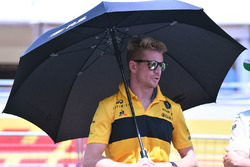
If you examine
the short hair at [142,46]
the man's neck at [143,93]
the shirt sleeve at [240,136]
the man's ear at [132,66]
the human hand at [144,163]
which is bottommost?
the human hand at [144,163]

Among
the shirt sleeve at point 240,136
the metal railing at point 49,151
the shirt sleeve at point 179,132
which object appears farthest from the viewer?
the metal railing at point 49,151

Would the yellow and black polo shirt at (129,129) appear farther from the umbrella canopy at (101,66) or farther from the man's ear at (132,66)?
the umbrella canopy at (101,66)

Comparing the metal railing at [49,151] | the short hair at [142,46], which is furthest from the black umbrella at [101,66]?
the metal railing at [49,151]

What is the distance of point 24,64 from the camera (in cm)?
294

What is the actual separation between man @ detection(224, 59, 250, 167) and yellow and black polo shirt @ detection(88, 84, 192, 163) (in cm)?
Answer: 49

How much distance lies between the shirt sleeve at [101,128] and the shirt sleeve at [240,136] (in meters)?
0.91

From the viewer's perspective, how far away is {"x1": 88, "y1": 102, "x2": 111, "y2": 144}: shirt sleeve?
2968mm

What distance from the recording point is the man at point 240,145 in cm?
273

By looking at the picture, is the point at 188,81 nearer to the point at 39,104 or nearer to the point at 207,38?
the point at 207,38

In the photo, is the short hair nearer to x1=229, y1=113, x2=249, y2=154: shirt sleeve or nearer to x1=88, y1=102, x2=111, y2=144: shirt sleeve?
x1=88, y1=102, x2=111, y2=144: shirt sleeve

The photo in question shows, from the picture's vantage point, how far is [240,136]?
2857mm

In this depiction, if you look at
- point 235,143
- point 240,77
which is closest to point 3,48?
point 240,77

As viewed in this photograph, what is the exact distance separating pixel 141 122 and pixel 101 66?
71cm

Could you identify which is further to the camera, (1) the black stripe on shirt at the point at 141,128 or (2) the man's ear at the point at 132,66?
(2) the man's ear at the point at 132,66
